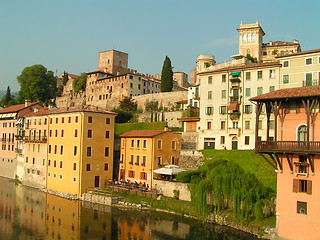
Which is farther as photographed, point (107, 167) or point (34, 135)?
point (34, 135)

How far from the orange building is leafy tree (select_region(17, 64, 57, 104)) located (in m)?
77.8

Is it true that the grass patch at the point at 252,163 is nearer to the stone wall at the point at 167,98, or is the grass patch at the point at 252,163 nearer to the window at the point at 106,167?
the window at the point at 106,167

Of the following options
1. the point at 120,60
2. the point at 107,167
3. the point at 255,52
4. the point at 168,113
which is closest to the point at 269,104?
the point at 107,167

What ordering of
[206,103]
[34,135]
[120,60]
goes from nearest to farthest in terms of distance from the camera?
1. [206,103]
2. [34,135]
3. [120,60]

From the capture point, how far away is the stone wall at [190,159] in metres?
41.0

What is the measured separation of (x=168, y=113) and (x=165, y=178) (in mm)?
20242

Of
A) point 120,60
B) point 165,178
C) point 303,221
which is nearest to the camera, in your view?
point 303,221

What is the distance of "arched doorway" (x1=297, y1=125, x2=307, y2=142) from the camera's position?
24.7 metres

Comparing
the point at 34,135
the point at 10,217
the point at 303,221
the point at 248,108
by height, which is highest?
the point at 248,108

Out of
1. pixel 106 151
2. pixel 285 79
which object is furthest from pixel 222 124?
pixel 106 151

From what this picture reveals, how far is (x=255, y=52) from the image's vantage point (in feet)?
240

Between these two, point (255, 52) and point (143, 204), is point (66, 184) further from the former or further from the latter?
point (255, 52)

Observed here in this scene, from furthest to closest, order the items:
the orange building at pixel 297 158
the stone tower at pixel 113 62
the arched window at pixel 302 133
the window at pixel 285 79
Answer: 1. the stone tower at pixel 113 62
2. the window at pixel 285 79
3. the arched window at pixel 302 133
4. the orange building at pixel 297 158

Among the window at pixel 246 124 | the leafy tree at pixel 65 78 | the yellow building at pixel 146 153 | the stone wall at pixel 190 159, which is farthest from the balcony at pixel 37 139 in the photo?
the leafy tree at pixel 65 78
